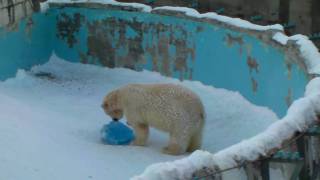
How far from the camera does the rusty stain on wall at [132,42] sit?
33.7ft

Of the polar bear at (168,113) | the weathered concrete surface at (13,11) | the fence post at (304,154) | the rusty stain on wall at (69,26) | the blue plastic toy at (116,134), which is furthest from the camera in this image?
the rusty stain on wall at (69,26)

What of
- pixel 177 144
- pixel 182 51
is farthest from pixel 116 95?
pixel 182 51

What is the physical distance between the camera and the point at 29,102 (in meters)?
9.38

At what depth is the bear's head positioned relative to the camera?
26.4 ft

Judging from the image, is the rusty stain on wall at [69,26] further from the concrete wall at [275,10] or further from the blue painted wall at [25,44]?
the concrete wall at [275,10]

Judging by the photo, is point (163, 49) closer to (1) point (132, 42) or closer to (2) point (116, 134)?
(1) point (132, 42)

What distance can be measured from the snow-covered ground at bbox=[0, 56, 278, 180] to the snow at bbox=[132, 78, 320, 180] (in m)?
2.72

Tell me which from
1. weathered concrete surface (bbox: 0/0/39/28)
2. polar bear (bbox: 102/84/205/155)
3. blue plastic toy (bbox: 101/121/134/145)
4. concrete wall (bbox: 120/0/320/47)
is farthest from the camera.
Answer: concrete wall (bbox: 120/0/320/47)

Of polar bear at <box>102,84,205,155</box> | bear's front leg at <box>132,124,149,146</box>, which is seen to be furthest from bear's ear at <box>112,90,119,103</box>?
bear's front leg at <box>132,124,149,146</box>

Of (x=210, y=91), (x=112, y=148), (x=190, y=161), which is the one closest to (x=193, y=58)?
(x=210, y=91)

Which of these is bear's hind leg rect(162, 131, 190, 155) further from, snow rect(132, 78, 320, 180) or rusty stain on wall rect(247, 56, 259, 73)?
snow rect(132, 78, 320, 180)

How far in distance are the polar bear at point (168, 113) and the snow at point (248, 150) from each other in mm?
2936

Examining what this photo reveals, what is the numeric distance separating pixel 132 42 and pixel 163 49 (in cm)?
65

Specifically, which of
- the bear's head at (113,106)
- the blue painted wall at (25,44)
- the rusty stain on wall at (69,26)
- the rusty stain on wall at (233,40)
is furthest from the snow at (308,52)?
the rusty stain on wall at (69,26)
